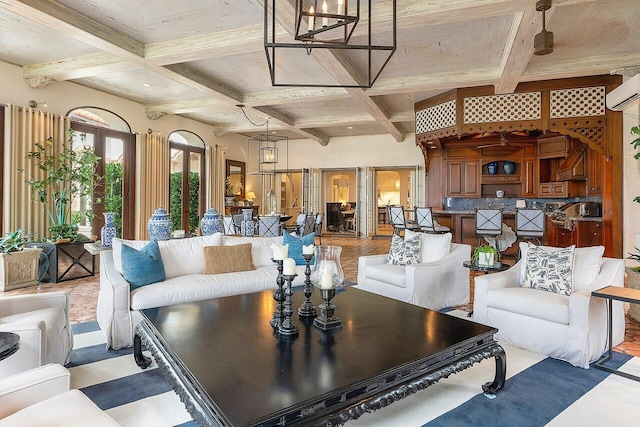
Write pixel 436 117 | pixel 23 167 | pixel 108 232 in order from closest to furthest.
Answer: pixel 108 232 → pixel 23 167 → pixel 436 117

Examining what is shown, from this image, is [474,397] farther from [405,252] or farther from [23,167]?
[23,167]

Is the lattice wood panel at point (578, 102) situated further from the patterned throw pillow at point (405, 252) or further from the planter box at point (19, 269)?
the planter box at point (19, 269)

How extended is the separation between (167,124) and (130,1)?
5201 millimetres

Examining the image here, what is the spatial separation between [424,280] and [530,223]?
3350mm

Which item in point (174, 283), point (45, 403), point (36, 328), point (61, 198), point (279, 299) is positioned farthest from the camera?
point (61, 198)

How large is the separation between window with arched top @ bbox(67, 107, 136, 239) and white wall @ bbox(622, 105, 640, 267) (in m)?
8.56

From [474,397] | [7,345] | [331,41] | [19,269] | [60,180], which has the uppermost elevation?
[331,41]

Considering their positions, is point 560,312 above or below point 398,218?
below

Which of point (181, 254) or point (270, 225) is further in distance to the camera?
point (270, 225)

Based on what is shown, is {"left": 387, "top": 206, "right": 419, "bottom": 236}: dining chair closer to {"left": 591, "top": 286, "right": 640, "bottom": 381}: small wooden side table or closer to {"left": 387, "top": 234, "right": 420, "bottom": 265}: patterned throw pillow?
{"left": 387, "top": 234, "right": 420, "bottom": 265}: patterned throw pillow

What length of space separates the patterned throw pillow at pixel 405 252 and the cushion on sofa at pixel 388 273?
0.27 ft

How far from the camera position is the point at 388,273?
3.91 m

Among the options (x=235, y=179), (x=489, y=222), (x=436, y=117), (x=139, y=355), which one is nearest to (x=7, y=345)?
(x=139, y=355)

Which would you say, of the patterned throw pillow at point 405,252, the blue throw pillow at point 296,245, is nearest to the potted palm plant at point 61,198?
the blue throw pillow at point 296,245
